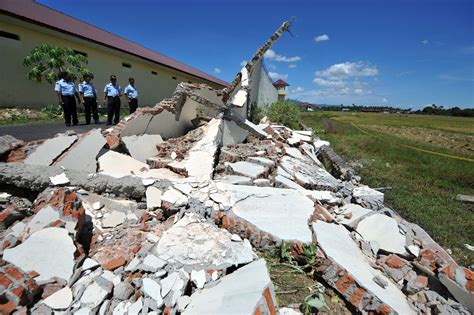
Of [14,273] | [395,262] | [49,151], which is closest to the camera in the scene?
[14,273]

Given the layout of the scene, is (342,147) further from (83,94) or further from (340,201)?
(83,94)

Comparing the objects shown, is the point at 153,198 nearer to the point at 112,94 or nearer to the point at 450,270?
the point at 450,270

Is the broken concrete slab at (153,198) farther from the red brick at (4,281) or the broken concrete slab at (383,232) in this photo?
the broken concrete slab at (383,232)

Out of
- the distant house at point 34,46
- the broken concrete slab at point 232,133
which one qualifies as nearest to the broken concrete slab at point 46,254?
the broken concrete slab at point 232,133

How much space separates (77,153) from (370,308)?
12.1 ft

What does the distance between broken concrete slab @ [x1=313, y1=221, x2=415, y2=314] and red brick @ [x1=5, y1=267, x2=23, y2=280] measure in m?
2.30

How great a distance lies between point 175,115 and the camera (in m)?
5.29

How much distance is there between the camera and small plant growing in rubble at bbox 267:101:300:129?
42.6 ft

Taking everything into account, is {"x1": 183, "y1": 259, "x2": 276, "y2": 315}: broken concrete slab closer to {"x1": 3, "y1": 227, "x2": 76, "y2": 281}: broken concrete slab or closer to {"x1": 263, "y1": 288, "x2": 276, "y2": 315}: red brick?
{"x1": 263, "y1": 288, "x2": 276, "y2": 315}: red brick

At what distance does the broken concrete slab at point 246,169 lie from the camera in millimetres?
3924

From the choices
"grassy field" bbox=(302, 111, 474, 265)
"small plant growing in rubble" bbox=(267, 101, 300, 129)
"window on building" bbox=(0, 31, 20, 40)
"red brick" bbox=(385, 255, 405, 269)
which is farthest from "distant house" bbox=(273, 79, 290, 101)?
"red brick" bbox=(385, 255, 405, 269)

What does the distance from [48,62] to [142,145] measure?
24.7 feet

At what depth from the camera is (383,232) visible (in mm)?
2904

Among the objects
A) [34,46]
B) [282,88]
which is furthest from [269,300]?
[282,88]
